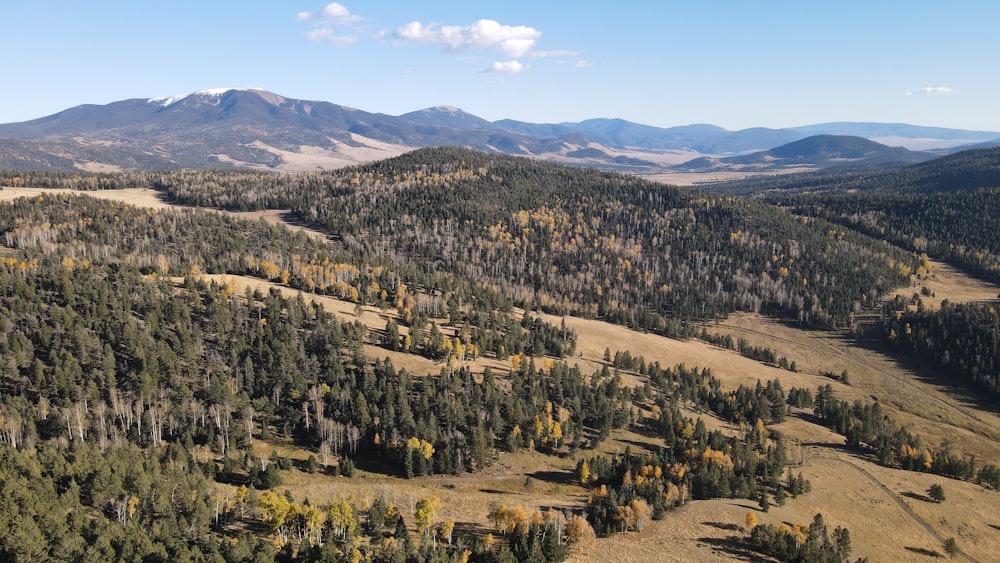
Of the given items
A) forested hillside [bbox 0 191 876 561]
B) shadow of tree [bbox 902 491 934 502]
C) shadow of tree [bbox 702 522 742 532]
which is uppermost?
forested hillside [bbox 0 191 876 561]

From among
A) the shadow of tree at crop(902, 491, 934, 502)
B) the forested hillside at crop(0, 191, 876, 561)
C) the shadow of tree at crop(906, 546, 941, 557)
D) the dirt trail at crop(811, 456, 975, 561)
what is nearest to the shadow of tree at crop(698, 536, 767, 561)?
the forested hillside at crop(0, 191, 876, 561)

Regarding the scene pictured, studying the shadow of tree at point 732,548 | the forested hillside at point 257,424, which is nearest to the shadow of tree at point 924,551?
the forested hillside at point 257,424

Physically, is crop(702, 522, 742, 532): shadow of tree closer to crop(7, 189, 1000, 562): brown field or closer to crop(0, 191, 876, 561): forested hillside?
crop(7, 189, 1000, 562): brown field

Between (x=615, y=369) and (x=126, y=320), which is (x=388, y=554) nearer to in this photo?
(x=126, y=320)

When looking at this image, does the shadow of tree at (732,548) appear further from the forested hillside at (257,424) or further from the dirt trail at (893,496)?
the dirt trail at (893,496)

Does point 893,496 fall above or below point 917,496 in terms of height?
above

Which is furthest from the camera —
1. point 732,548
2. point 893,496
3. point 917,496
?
point 917,496

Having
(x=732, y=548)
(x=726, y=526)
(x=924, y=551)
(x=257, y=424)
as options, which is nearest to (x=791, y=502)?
(x=924, y=551)

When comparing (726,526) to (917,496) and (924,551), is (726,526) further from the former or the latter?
(917,496)

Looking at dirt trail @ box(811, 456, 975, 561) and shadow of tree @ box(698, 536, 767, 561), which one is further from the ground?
shadow of tree @ box(698, 536, 767, 561)

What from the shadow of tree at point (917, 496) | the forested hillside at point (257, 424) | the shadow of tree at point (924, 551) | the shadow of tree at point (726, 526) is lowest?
the shadow of tree at point (917, 496)

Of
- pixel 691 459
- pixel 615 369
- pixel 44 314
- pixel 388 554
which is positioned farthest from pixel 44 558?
pixel 615 369
